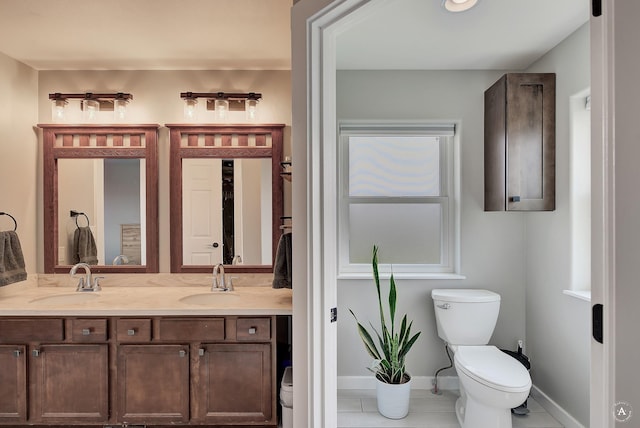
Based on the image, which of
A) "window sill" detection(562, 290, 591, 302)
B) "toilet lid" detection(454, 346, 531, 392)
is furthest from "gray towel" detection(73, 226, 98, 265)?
"window sill" detection(562, 290, 591, 302)

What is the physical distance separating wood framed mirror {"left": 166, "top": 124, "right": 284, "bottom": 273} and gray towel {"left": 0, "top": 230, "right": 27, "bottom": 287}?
2.84 ft

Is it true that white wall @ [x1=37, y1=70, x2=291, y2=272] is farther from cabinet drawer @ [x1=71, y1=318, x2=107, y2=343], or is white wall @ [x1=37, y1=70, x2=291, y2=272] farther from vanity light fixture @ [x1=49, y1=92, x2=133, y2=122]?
cabinet drawer @ [x1=71, y1=318, x2=107, y2=343]

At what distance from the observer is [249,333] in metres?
1.86

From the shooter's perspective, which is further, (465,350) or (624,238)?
(465,350)

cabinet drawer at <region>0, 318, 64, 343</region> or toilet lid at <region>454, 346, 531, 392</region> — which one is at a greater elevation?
cabinet drawer at <region>0, 318, 64, 343</region>

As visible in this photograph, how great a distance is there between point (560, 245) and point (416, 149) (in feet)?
3.72

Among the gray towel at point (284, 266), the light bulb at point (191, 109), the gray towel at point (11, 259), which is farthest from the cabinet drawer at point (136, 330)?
the light bulb at point (191, 109)

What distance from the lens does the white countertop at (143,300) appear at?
182 centimetres

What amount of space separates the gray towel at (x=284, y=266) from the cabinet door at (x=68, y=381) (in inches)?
38.3

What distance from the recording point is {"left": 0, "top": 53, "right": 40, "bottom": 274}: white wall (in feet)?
7.17

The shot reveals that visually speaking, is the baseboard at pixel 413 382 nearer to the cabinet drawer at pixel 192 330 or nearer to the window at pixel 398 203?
the window at pixel 398 203

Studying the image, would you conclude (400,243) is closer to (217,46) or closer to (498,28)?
(498,28)

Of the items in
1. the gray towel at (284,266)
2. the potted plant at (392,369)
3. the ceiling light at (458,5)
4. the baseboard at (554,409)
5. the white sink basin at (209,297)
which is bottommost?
the baseboard at (554,409)

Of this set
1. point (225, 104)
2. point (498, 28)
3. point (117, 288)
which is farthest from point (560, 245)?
point (117, 288)
